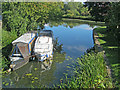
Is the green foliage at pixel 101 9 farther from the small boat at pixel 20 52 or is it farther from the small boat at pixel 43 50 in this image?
the small boat at pixel 20 52

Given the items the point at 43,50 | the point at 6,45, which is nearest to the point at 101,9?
the point at 43,50

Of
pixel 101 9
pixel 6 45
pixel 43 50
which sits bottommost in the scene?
pixel 43 50

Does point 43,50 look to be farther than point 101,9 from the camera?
No

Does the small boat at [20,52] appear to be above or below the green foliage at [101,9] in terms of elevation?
below

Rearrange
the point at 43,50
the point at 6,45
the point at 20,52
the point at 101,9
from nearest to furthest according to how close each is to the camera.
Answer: the point at 20,52, the point at 43,50, the point at 6,45, the point at 101,9

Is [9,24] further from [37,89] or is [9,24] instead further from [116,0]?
[116,0]

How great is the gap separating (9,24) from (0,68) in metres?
9.22

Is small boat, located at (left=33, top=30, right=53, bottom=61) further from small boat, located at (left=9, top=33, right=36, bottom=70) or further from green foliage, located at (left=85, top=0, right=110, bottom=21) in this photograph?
green foliage, located at (left=85, top=0, right=110, bottom=21)

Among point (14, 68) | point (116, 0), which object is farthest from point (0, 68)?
point (116, 0)

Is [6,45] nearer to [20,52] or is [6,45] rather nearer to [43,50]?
[20,52]

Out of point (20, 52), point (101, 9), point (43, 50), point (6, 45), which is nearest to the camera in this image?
point (20, 52)

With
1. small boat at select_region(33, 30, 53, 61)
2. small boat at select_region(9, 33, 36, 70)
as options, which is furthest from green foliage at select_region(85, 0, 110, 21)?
small boat at select_region(9, 33, 36, 70)

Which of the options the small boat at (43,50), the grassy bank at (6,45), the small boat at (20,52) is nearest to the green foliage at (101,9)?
the small boat at (43,50)

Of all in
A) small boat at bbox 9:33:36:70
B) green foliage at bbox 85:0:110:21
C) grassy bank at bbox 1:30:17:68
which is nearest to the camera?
small boat at bbox 9:33:36:70
